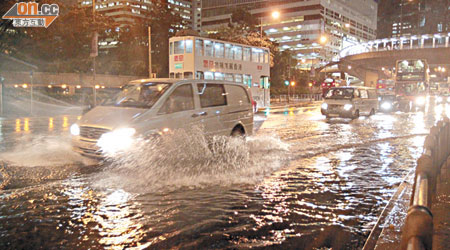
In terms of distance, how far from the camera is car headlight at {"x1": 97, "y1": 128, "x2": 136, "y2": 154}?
693 centimetres

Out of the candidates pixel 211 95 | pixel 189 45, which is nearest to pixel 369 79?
pixel 189 45

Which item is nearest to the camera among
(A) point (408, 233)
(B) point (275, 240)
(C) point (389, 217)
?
(A) point (408, 233)

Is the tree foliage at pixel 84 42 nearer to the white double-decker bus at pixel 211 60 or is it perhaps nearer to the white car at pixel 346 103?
the white double-decker bus at pixel 211 60

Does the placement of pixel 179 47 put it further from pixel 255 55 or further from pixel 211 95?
pixel 211 95

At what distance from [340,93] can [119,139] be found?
17149mm

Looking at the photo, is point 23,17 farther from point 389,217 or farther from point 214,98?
point 389,217

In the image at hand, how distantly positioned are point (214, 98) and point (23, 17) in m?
21.1

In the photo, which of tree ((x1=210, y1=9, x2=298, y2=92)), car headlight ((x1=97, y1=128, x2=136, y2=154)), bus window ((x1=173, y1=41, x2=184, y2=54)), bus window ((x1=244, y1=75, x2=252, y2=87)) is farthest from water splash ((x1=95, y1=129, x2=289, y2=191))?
tree ((x1=210, y1=9, x2=298, y2=92))

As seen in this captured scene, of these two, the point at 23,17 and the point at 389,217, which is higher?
the point at 23,17

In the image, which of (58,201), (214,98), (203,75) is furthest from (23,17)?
(58,201)

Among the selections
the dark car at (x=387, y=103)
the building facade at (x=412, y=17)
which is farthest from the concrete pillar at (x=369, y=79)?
the building facade at (x=412, y=17)

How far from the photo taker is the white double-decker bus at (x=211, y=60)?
24.7m

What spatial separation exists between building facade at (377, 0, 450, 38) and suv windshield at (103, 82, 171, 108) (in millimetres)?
123321

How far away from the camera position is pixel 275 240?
405cm
